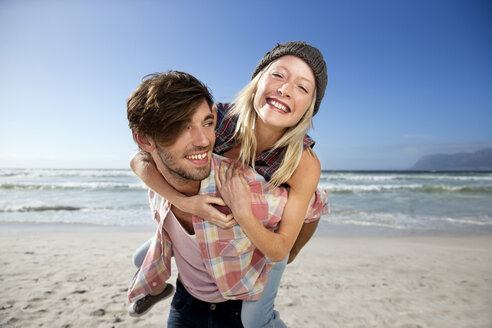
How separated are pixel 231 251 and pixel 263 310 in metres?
0.52

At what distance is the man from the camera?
72.7 inches

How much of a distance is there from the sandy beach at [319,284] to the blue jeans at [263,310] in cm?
168

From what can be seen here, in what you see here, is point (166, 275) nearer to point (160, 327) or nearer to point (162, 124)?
point (162, 124)

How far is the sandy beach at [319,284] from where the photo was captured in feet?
11.6

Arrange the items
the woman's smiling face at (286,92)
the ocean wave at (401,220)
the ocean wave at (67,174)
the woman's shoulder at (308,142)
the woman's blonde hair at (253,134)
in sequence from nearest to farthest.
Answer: the woman's blonde hair at (253,134), the woman's smiling face at (286,92), the woman's shoulder at (308,142), the ocean wave at (401,220), the ocean wave at (67,174)

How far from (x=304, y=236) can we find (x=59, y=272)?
4409mm

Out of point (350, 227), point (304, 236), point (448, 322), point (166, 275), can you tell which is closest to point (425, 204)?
point (350, 227)

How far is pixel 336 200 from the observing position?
46.2 feet

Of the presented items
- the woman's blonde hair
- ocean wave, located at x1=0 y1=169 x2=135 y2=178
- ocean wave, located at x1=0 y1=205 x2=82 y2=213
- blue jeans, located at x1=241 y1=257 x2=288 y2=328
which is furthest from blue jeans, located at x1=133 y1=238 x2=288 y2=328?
ocean wave, located at x1=0 y1=169 x2=135 y2=178

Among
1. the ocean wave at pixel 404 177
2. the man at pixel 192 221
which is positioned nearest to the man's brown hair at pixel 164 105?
the man at pixel 192 221

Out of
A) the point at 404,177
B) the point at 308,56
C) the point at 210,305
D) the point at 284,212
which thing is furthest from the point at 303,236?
the point at 404,177

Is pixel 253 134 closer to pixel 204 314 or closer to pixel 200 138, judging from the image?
pixel 200 138

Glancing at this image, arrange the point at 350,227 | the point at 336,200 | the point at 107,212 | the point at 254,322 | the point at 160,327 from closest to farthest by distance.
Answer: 1. the point at 254,322
2. the point at 160,327
3. the point at 350,227
4. the point at 107,212
5. the point at 336,200

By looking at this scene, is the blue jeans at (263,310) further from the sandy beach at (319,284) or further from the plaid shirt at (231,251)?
the sandy beach at (319,284)
